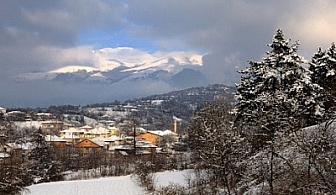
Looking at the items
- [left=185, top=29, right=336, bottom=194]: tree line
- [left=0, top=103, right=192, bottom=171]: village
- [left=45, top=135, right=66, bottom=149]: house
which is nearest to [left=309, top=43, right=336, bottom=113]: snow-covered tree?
[left=185, top=29, right=336, bottom=194]: tree line

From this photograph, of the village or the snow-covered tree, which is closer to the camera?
the snow-covered tree

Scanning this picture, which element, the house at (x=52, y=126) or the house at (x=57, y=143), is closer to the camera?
the house at (x=57, y=143)

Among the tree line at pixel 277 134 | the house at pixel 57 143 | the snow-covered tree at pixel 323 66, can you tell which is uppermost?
the snow-covered tree at pixel 323 66

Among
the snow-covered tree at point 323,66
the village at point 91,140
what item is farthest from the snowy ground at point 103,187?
the snow-covered tree at point 323,66

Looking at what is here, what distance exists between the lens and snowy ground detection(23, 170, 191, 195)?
27.0 m

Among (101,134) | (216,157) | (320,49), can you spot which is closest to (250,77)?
(320,49)

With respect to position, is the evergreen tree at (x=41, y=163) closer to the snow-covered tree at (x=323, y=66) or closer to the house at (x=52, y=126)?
the snow-covered tree at (x=323, y=66)

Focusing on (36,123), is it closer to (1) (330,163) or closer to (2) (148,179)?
(2) (148,179)

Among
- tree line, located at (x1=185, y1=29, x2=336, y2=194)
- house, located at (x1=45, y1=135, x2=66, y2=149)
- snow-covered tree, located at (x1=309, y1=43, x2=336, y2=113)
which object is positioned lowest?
house, located at (x1=45, y1=135, x2=66, y2=149)

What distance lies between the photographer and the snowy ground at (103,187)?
88.6ft

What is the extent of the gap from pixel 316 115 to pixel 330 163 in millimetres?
13166

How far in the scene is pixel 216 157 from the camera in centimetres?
1542

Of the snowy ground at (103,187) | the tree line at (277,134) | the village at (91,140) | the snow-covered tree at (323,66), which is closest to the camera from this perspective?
the tree line at (277,134)

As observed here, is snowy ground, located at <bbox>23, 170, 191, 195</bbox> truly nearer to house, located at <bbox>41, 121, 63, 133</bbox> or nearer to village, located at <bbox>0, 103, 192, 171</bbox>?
village, located at <bbox>0, 103, 192, 171</bbox>
